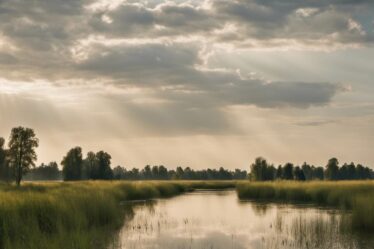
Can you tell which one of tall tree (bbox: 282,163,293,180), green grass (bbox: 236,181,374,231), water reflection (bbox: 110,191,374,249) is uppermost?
tall tree (bbox: 282,163,293,180)

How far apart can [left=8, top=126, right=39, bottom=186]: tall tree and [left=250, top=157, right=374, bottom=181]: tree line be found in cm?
4391

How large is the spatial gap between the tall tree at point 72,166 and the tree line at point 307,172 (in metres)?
41.4

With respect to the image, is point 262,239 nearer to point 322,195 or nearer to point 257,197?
point 322,195

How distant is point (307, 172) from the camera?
7008 inches

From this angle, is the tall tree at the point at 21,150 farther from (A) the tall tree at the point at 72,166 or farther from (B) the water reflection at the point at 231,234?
(B) the water reflection at the point at 231,234

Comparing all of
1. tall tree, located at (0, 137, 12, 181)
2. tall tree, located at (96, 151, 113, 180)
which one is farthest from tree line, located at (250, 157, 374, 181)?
tall tree, located at (0, 137, 12, 181)

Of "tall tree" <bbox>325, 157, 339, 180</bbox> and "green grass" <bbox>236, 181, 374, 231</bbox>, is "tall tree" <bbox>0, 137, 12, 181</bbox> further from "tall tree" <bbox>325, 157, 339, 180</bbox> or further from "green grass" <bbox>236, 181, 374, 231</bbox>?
"tall tree" <bbox>325, 157, 339, 180</bbox>

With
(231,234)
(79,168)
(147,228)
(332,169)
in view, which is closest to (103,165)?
(79,168)

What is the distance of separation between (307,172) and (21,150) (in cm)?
12547

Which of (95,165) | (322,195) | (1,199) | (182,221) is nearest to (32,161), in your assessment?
(95,165)

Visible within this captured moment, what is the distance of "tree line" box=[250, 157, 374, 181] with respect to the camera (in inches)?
3745

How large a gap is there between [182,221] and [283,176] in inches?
2829

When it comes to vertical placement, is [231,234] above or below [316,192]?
below

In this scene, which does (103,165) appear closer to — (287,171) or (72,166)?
(72,166)
